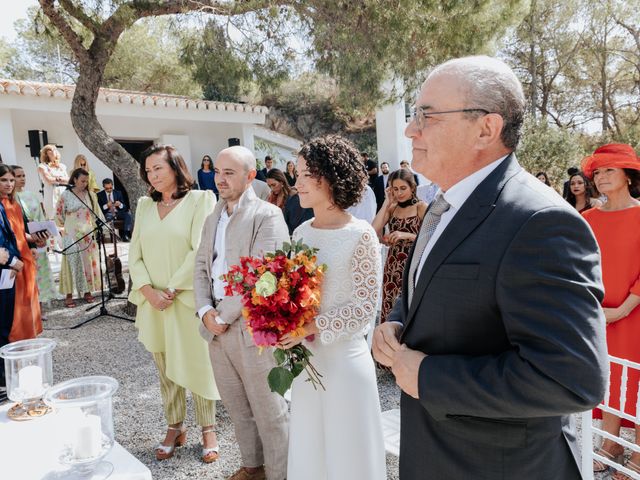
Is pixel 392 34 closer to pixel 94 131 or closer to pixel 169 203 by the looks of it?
pixel 169 203

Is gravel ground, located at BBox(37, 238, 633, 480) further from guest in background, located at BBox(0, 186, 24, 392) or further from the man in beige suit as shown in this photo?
guest in background, located at BBox(0, 186, 24, 392)

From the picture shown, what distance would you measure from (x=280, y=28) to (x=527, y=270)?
24.2ft

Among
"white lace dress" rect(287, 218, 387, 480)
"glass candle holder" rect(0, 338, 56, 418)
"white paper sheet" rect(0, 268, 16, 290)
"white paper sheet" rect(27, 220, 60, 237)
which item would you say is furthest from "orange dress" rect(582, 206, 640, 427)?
"white paper sheet" rect(27, 220, 60, 237)

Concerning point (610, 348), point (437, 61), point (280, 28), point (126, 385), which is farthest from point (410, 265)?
point (280, 28)

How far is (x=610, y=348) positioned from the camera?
319cm

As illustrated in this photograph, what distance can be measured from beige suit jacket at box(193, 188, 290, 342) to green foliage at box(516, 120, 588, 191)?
16.5 metres

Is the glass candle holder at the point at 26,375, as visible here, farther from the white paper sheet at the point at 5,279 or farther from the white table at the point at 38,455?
the white paper sheet at the point at 5,279

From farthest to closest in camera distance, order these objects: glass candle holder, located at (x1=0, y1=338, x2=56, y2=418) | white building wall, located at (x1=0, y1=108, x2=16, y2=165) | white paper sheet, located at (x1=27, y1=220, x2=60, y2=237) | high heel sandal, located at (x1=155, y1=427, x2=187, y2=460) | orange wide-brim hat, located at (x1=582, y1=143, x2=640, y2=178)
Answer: white building wall, located at (x1=0, y1=108, x2=16, y2=165) < white paper sheet, located at (x1=27, y1=220, x2=60, y2=237) < high heel sandal, located at (x1=155, y1=427, x2=187, y2=460) < orange wide-brim hat, located at (x1=582, y1=143, x2=640, y2=178) < glass candle holder, located at (x1=0, y1=338, x2=56, y2=418)

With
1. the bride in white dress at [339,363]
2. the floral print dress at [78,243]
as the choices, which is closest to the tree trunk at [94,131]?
the floral print dress at [78,243]

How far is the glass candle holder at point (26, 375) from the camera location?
2.22 metres

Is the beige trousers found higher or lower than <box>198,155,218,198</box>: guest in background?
lower

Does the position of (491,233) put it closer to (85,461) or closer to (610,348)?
(85,461)

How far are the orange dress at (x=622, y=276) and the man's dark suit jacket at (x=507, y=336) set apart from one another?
2034 millimetres

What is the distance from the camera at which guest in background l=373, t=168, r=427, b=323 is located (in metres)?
4.70
